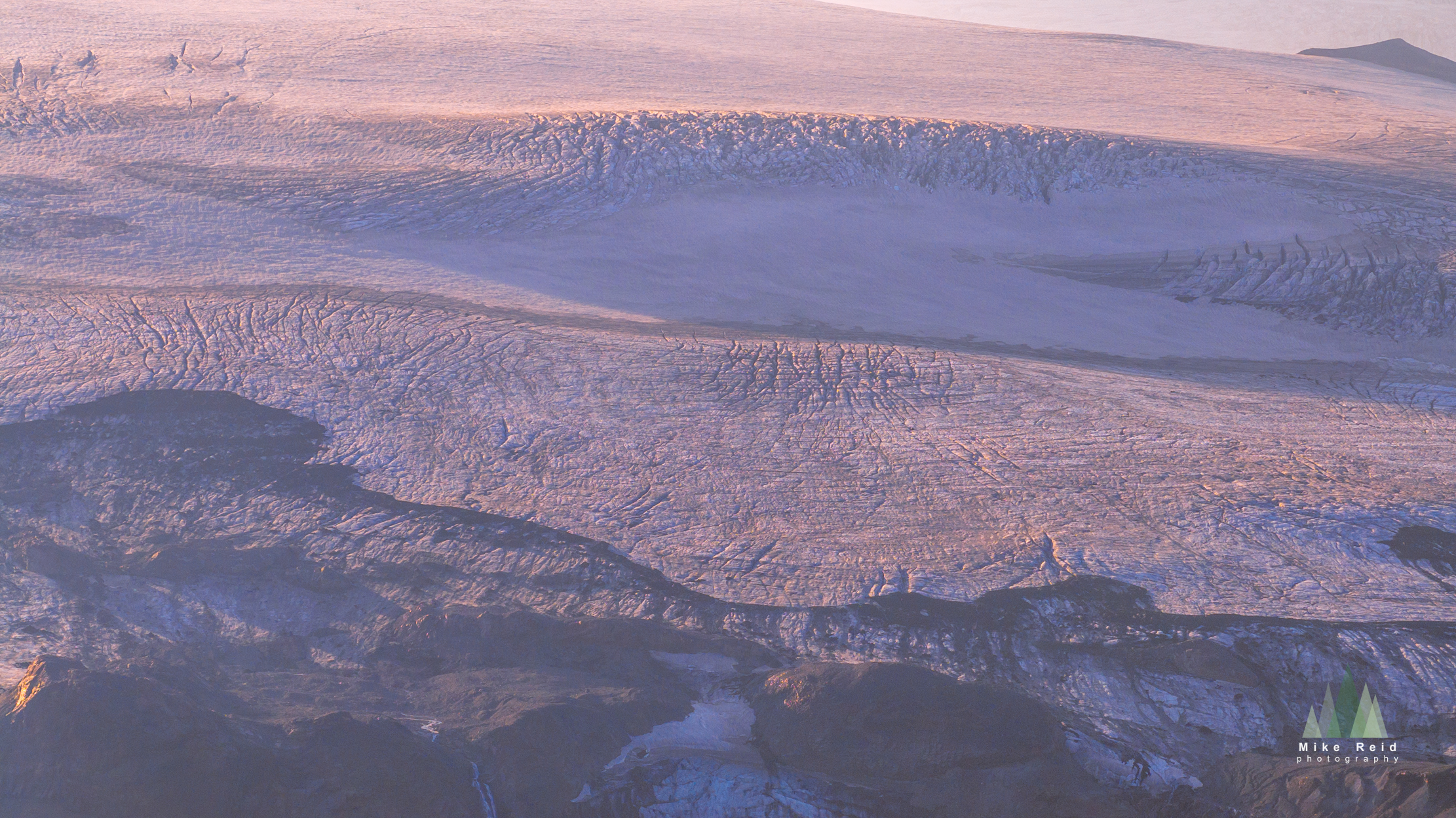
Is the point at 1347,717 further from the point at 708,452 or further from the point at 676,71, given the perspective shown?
the point at 676,71

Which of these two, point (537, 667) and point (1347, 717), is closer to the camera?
point (1347, 717)

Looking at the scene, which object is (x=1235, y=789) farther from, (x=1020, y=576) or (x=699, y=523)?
(x=699, y=523)

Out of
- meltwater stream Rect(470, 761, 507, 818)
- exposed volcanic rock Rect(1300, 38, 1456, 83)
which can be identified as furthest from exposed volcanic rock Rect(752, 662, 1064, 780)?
exposed volcanic rock Rect(1300, 38, 1456, 83)

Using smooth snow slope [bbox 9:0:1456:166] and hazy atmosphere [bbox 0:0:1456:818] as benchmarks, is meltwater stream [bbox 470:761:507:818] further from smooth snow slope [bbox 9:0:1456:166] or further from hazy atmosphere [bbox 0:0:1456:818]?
smooth snow slope [bbox 9:0:1456:166]

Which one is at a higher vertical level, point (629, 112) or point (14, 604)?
point (629, 112)

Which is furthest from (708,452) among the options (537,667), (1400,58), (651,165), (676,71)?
(1400,58)

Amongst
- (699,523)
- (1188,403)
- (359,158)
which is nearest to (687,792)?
(699,523)
